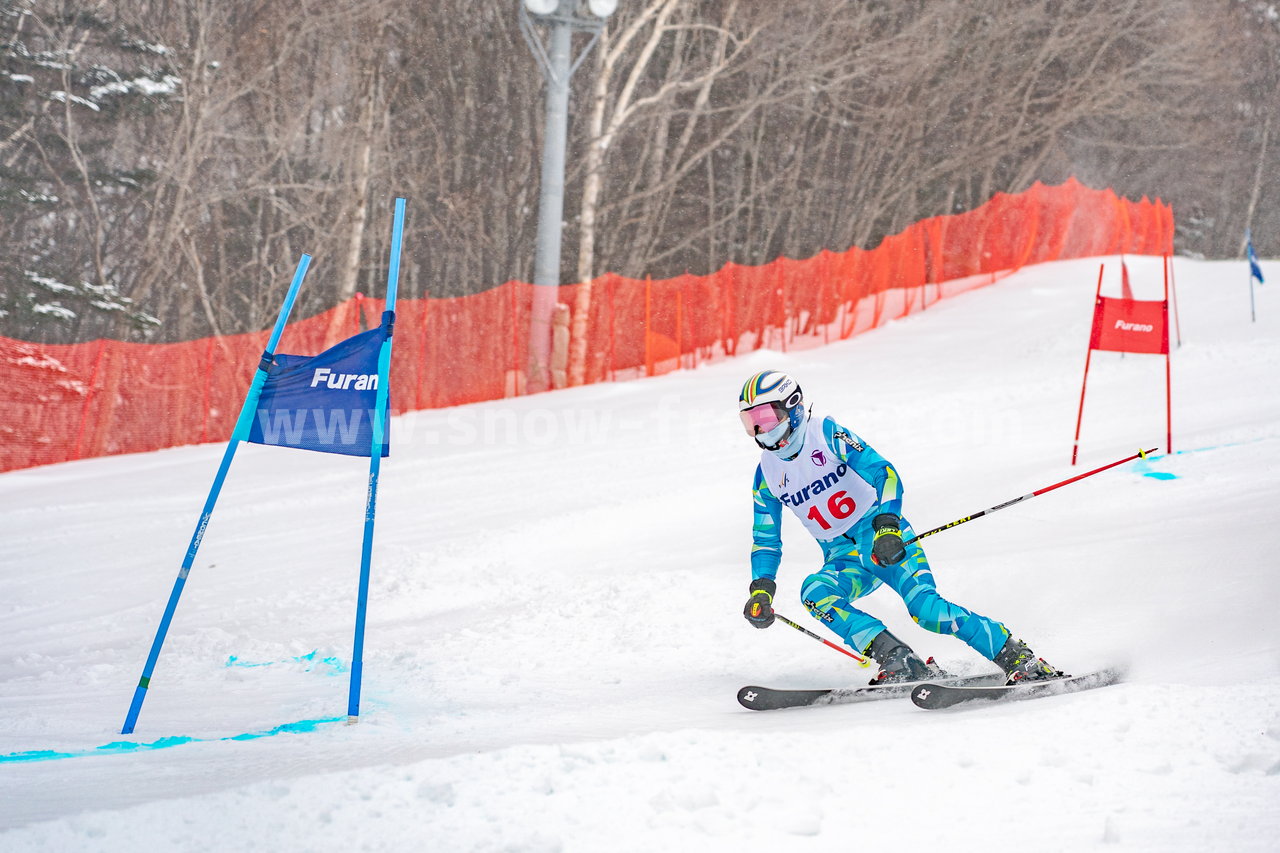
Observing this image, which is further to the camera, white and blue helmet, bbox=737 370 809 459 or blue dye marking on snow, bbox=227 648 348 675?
blue dye marking on snow, bbox=227 648 348 675

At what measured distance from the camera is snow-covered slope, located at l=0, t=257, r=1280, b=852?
3627mm

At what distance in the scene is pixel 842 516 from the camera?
18.3 feet

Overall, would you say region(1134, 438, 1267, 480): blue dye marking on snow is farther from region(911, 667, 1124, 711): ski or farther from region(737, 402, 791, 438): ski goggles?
region(737, 402, 791, 438): ski goggles

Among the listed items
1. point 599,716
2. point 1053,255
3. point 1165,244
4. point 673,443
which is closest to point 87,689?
point 599,716

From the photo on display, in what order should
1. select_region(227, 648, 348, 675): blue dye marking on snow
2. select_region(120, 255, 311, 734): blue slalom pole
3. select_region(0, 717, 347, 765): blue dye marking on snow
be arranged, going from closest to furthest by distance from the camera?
select_region(0, 717, 347, 765): blue dye marking on snow, select_region(120, 255, 311, 734): blue slalom pole, select_region(227, 648, 348, 675): blue dye marking on snow

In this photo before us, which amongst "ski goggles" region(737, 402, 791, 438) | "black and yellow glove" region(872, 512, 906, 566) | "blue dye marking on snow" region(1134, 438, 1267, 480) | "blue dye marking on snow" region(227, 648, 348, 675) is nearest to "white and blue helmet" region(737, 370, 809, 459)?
"ski goggles" region(737, 402, 791, 438)

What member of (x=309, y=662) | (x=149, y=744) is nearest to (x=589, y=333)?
(x=309, y=662)

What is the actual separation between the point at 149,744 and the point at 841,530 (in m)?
3.32

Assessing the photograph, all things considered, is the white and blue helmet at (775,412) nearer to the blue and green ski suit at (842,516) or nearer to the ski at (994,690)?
the blue and green ski suit at (842,516)

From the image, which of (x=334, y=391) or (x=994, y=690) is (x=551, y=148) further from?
(x=994, y=690)

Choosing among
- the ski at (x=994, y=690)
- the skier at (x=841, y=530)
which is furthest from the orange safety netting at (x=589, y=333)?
the ski at (x=994, y=690)

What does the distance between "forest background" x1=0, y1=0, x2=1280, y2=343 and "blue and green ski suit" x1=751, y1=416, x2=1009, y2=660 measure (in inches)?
584

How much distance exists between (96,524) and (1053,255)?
69.4 ft

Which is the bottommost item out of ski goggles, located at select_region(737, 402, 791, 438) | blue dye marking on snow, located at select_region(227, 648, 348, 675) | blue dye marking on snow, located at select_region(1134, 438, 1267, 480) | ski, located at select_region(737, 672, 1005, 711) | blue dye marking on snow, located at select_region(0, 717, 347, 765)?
blue dye marking on snow, located at select_region(227, 648, 348, 675)
